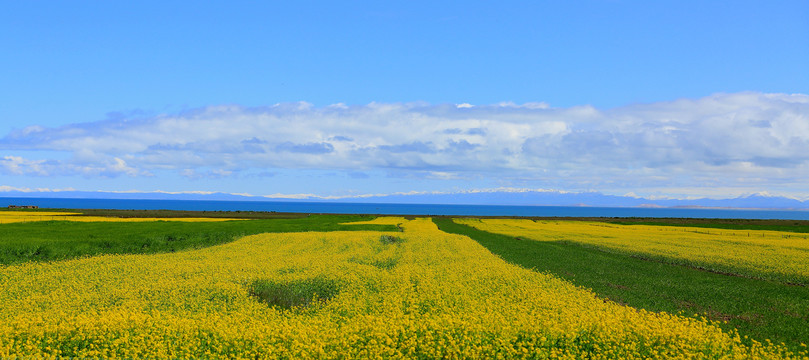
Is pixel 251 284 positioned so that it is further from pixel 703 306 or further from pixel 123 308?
pixel 703 306

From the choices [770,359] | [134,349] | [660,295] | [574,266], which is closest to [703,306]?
[660,295]

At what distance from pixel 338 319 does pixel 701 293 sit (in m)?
15.2

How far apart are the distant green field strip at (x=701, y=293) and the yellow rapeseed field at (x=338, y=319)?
2.45m

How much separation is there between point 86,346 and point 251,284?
7.20 m

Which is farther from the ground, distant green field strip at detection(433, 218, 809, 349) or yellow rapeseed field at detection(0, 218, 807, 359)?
yellow rapeseed field at detection(0, 218, 807, 359)

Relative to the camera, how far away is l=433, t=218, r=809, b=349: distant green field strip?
13789 mm

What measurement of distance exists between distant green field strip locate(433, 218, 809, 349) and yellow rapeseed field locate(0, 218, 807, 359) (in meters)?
2.45

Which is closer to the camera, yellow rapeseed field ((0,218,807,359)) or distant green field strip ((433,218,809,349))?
yellow rapeseed field ((0,218,807,359))

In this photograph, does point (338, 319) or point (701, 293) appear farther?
point (701, 293)

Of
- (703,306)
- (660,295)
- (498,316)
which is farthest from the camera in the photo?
(660,295)

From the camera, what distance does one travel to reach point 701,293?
1859cm

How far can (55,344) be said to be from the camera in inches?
362

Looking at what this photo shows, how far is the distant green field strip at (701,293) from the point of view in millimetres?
13789

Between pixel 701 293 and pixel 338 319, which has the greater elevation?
pixel 338 319
